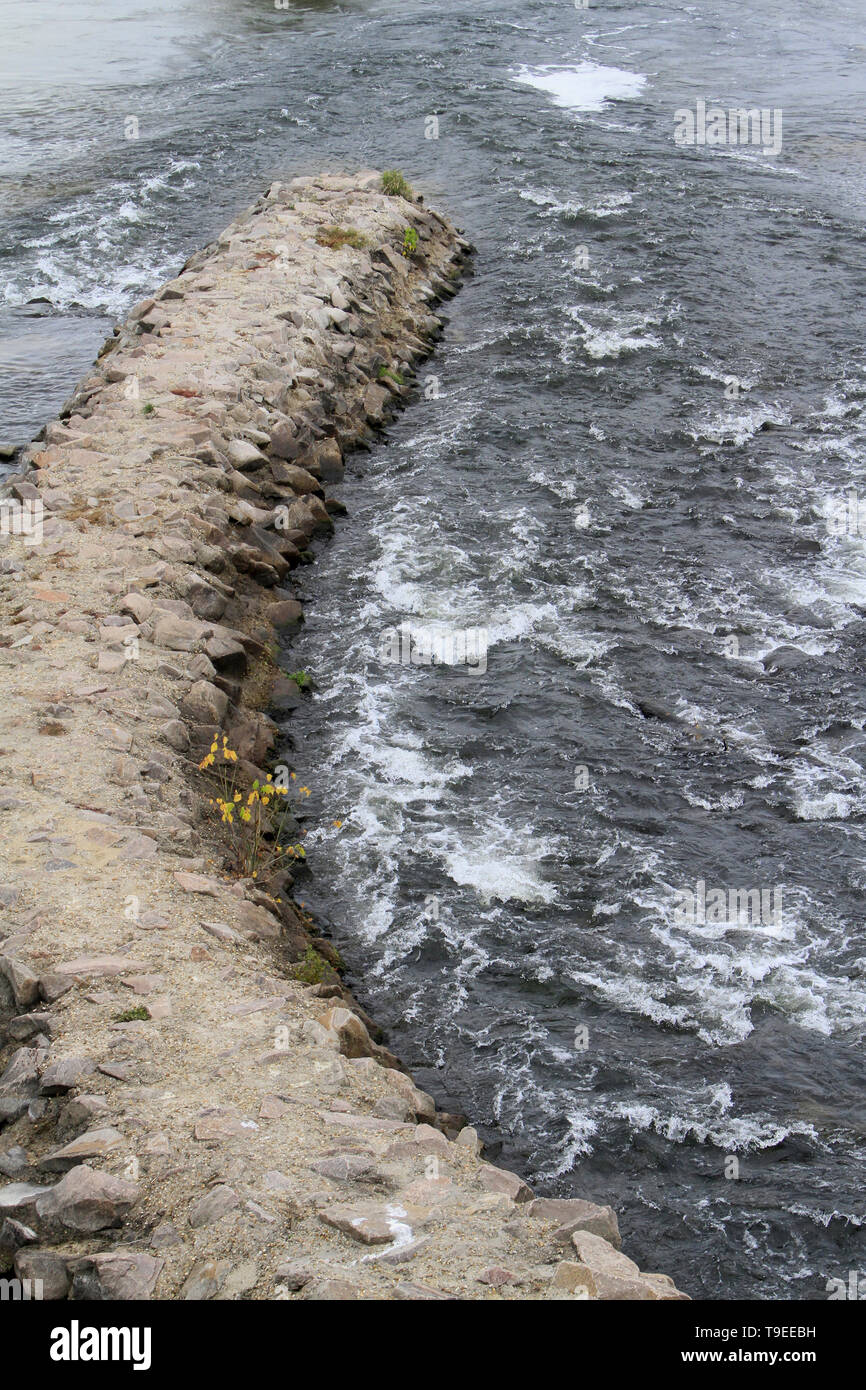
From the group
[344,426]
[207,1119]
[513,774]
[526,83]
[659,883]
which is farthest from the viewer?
[526,83]

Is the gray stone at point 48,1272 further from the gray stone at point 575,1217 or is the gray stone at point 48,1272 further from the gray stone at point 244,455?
the gray stone at point 244,455

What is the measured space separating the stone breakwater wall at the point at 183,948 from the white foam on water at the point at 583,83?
16695 mm

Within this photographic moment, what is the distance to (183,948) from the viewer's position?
8211 millimetres

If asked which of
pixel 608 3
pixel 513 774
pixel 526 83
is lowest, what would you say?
pixel 513 774

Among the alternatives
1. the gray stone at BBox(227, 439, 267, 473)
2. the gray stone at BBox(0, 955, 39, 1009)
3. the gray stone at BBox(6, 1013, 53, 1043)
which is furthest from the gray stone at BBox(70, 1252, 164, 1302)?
the gray stone at BBox(227, 439, 267, 473)

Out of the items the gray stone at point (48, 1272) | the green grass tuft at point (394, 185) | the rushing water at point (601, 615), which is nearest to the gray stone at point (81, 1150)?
the gray stone at point (48, 1272)

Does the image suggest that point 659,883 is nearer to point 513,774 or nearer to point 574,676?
point 513,774

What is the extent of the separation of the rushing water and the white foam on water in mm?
329

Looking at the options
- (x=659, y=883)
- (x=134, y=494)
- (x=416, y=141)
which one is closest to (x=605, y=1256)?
(x=659, y=883)

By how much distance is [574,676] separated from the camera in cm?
1288

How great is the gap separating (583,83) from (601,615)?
2239 centimetres

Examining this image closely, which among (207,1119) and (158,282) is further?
(158,282)

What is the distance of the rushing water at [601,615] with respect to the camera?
8672mm

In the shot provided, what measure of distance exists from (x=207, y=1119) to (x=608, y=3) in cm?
3983
